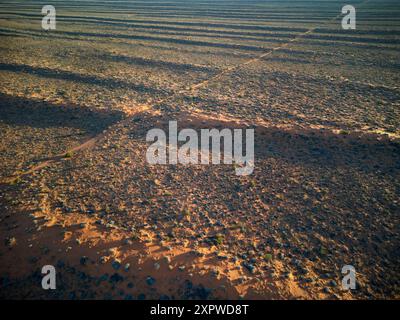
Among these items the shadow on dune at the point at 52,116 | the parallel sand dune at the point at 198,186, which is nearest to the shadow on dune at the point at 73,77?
the parallel sand dune at the point at 198,186

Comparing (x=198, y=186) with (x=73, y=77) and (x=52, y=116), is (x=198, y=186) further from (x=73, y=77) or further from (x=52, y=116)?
(x=73, y=77)

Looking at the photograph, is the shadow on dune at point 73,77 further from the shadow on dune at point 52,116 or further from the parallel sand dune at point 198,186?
the shadow on dune at point 52,116

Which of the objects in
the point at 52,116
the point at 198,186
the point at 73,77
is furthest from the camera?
the point at 73,77

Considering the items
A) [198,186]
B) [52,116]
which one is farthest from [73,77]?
[198,186]

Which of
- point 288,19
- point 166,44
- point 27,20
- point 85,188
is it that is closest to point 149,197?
point 85,188

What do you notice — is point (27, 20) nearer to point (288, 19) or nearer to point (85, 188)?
point (288, 19)

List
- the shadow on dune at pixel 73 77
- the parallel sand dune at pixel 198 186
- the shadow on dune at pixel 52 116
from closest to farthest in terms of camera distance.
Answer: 1. the parallel sand dune at pixel 198 186
2. the shadow on dune at pixel 52 116
3. the shadow on dune at pixel 73 77

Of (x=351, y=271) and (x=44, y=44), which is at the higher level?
(x=44, y=44)

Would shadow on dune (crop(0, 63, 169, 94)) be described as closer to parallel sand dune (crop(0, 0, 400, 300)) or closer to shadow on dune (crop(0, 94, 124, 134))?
parallel sand dune (crop(0, 0, 400, 300))

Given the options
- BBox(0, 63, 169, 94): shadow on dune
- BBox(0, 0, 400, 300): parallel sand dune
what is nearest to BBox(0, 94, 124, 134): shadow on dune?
BBox(0, 0, 400, 300): parallel sand dune
